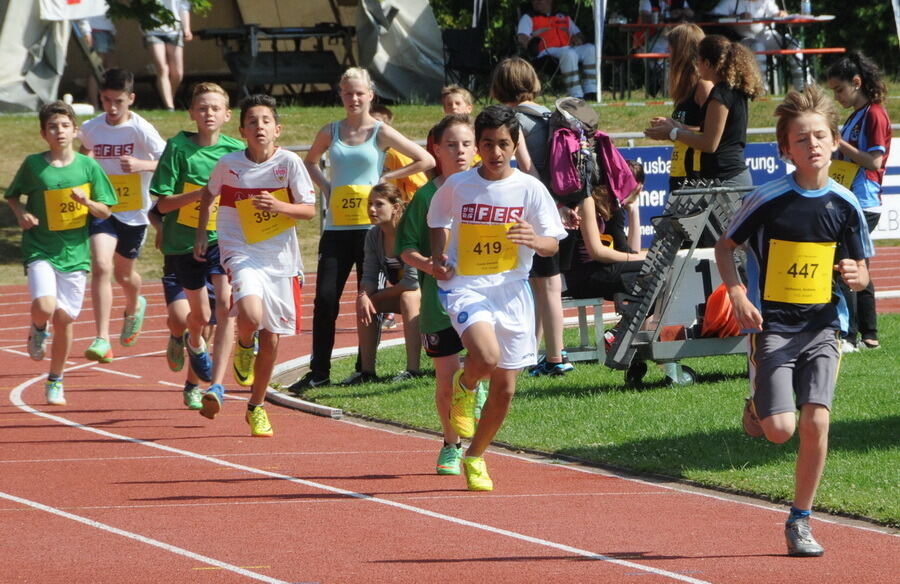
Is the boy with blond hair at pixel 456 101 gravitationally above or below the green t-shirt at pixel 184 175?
above

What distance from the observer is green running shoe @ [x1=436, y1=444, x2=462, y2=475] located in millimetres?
8016

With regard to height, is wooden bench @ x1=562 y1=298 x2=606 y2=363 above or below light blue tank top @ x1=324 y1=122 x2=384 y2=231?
below

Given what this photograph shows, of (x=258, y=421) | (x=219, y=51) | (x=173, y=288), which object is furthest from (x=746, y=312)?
(x=219, y=51)

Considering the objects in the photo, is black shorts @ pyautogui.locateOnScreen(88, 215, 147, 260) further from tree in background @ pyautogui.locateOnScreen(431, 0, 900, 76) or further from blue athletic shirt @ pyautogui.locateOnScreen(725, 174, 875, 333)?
tree in background @ pyautogui.locateOnScreen(431, 0, 900, 76)

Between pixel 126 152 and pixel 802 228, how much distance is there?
6804 millimetres

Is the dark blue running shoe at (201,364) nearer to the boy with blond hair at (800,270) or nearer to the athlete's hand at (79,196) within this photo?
the athlete's hand at (79,196)

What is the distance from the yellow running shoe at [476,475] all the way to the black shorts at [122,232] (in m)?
4.78

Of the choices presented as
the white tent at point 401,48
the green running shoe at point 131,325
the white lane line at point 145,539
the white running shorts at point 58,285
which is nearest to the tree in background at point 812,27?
the white tent at point 401,48

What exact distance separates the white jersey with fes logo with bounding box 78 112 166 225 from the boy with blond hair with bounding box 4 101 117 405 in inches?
42.8

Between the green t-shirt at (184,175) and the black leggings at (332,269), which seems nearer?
the green t-shirt at (184,175)

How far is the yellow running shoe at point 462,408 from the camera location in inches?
299

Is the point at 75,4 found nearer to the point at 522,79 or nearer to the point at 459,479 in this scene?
the point at 522,79

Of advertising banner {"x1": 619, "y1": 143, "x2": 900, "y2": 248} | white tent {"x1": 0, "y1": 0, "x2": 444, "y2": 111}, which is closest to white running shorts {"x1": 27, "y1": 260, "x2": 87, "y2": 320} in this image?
advertising banner {"x1": 619, "y1": 143, "x2": 900, "y2": 248}

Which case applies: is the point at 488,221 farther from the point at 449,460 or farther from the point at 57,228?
the point at 57,228
